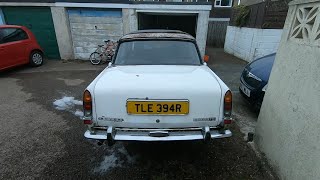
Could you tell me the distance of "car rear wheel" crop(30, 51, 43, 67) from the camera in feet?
29.0

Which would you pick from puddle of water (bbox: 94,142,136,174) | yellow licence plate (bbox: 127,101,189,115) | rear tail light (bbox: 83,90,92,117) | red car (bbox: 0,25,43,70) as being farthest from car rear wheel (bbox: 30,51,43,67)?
yellow licence plate (bbox: 127,101,189,115)

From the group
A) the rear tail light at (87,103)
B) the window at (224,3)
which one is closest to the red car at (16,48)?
the rear tail light at (87,103)

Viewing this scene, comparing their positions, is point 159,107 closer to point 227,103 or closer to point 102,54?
point 227,103

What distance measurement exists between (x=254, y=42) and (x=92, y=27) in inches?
310

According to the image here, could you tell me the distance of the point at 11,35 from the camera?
7836 millimetres

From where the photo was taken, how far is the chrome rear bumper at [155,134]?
2535 millimetres

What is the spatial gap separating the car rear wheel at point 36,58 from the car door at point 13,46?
1.38 feet

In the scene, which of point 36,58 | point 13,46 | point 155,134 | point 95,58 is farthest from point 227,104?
point 36,58

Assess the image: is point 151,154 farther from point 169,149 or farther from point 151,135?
point 151,135

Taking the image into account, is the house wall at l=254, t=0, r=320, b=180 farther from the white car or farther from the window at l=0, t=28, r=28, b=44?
the window at l=0, t=28, r=28, b=44

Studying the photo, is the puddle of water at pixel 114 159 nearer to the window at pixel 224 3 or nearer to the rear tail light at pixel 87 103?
the rear tail light at pixel 87 103

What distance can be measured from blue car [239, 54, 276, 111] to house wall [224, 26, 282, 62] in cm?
525

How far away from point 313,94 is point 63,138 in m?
3.73

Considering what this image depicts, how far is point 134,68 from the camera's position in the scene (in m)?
3.30
